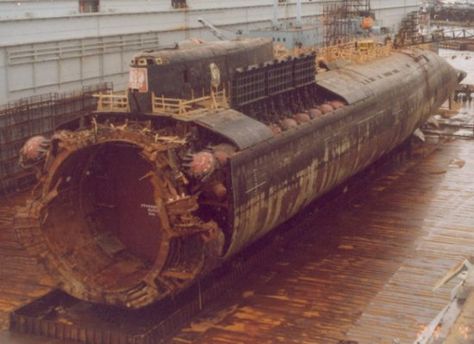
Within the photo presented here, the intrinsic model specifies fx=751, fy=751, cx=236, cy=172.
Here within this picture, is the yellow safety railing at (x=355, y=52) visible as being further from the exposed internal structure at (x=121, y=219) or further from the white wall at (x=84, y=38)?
the exposed internal structure at (x=121, y=219)

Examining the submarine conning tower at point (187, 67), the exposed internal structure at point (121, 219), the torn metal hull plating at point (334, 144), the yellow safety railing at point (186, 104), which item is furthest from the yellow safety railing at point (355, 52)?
the exposed internal structure at point (121, 219)

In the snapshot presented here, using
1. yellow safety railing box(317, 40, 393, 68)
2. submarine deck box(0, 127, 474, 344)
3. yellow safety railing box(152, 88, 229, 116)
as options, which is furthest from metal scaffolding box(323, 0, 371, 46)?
yellow safety railing box(152, 88, 229, 116)

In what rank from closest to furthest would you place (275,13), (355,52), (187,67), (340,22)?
(187,67) < (355,52) < (340,22) < (275,13)

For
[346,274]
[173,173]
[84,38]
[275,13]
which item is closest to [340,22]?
[275,13]

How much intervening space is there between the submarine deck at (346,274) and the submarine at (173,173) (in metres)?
1.55

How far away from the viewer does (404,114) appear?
35.6 metres

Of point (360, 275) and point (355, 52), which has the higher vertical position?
point (355, 52)

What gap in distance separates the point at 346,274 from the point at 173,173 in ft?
24.6

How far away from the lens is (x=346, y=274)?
906 inches

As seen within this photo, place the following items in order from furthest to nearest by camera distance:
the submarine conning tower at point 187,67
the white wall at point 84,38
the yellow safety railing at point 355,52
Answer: the yellow safety railing at point 355,52 < the white wall at point 84,38 < the submarine conning tower at point 187,67

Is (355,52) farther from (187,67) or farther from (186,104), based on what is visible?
(186,104)

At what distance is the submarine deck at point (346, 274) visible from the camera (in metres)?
19.2

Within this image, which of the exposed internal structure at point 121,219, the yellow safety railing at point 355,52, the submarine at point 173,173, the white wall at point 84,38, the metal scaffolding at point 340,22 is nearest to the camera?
the exposed internal structure at point 121,219

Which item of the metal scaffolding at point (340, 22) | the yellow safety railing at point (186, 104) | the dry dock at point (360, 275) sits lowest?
the dry dock at point (360, 275)
